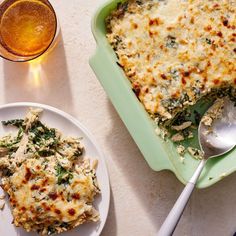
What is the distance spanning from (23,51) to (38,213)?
770 mm

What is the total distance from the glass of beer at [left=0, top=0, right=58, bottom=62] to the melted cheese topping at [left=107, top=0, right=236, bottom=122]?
364 mm

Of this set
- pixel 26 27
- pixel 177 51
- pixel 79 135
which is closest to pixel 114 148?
pixel 79 135

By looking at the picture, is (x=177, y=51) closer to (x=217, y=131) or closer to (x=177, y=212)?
(x=217, y=131)

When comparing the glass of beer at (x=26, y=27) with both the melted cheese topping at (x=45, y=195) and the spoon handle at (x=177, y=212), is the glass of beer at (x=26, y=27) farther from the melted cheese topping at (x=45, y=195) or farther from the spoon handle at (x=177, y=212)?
the spoon handle at (x=177, y=212)

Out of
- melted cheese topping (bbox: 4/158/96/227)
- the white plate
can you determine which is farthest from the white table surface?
melted cheese topping (bbox: 4/158/96/227)

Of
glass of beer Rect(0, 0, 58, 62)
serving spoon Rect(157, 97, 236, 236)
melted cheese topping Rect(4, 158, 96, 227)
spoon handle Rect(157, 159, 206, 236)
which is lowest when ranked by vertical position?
melted cheese topping Rect(4, 158, 96, 227)

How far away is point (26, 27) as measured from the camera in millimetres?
2512

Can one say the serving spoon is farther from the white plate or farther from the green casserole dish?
the white plate

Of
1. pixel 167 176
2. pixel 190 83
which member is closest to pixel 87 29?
pixel 190 83

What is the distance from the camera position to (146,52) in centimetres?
236

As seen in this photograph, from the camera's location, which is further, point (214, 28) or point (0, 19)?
point (0, 19)

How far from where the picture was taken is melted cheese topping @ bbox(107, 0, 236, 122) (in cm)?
232

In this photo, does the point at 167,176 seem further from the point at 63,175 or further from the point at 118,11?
the point at 118,11

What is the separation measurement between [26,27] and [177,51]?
732mm
